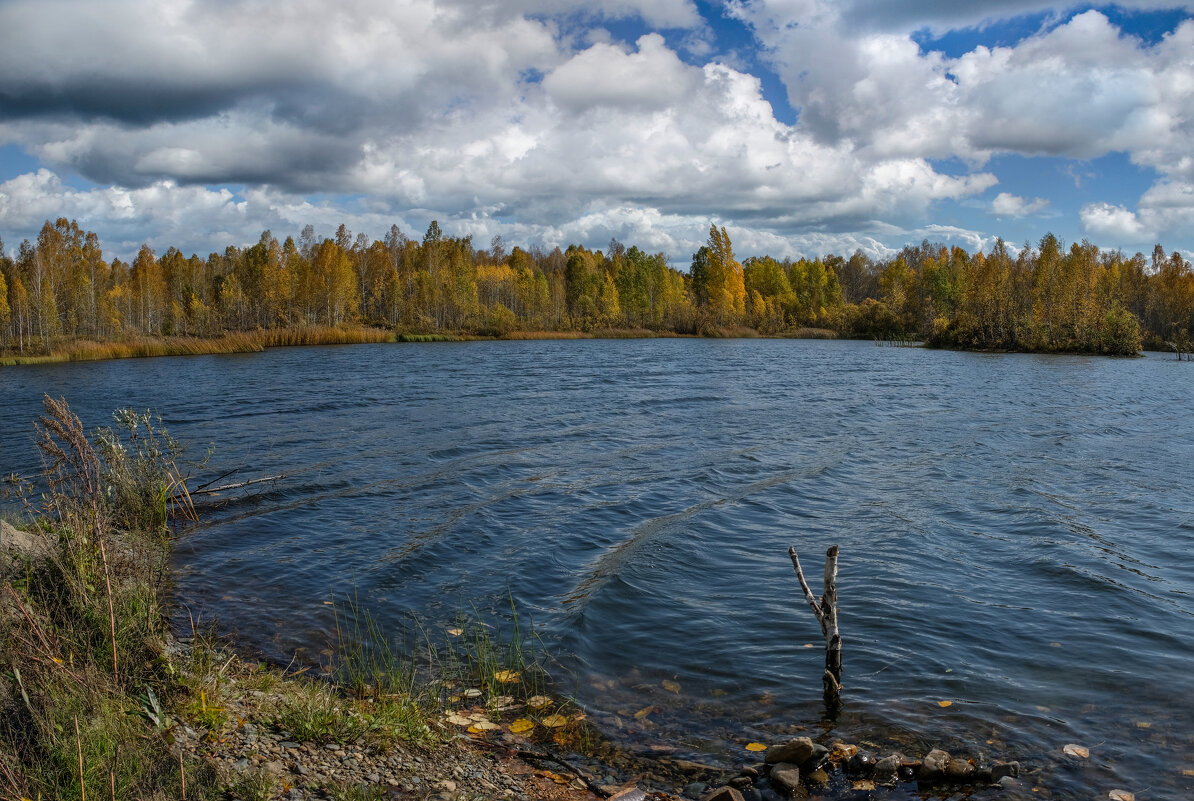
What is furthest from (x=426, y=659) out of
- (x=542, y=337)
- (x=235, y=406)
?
(x=542, y=337)

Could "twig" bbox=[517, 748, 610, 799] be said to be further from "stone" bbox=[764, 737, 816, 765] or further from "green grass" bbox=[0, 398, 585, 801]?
"stone" bbox=[764, 737, 816, 765]

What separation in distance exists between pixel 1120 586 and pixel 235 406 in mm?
28626

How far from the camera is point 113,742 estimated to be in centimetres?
430

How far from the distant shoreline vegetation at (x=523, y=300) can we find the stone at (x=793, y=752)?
2673 inches

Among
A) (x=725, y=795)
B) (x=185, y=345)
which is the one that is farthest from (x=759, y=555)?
(x=185, y=345)

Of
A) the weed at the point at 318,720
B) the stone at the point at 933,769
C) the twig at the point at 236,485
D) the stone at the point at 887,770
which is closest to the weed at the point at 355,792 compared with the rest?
the weed at the point at 318,720

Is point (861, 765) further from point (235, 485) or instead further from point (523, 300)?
point (523, 300)

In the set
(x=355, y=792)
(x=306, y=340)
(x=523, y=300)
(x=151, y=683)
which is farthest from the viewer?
(x=523, y=300)

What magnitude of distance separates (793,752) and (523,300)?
116 metres

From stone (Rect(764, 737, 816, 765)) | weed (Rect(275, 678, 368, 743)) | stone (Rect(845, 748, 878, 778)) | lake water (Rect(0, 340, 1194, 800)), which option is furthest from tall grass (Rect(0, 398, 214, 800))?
stone (Rect(845, 748, 878, 778))

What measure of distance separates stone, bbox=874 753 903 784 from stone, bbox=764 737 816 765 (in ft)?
1.69

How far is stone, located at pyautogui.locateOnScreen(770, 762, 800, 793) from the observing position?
216 inches

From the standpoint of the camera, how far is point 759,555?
1177 cm

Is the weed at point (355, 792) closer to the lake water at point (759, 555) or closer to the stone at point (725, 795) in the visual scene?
the stone at point (725, 795)
